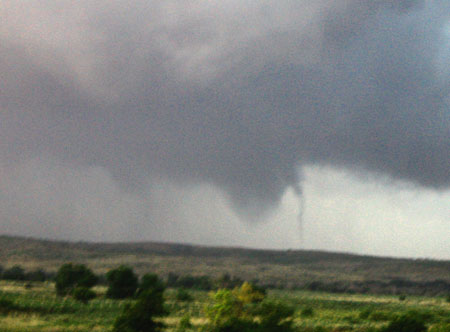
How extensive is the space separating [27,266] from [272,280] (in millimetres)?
77759

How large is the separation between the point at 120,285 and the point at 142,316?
4674cm

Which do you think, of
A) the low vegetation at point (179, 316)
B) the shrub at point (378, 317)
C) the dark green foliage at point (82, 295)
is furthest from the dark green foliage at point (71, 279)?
the shrub at point (378, 317)

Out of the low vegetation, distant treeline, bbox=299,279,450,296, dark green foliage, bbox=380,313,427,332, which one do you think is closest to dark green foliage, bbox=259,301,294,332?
the low vegetation

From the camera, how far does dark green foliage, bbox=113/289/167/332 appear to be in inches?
1633

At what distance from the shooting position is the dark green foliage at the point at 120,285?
8662 centimetres

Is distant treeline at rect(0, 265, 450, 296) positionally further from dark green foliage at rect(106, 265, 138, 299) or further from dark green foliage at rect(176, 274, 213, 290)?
dark green foliage at rect(106, 265, 138, 299)

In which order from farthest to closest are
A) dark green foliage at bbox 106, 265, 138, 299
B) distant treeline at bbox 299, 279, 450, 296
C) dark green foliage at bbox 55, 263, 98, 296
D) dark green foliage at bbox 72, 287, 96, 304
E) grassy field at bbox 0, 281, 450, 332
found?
distant treeline at bbox 299, 279, 450, 296 < dark green foliage at bbox 106, 265, 138, 299 < dark green foliage at bbox 55, 263, 98, 296 < dark green foliage at bbox 72, 287, 96, 304 < grassy field at bbox 0, 281, 450, 332

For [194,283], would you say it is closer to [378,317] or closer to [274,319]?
[378,317]

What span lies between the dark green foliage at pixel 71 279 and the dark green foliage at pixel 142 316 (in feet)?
142

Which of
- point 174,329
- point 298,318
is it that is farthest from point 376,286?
point 174,329

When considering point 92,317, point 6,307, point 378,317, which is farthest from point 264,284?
point 6,307

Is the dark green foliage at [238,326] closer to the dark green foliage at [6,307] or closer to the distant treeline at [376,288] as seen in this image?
the dark green foliage at [6,307]

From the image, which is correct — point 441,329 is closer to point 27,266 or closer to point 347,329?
point 347,329

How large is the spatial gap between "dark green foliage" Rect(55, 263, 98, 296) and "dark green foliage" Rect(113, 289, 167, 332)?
1703 inches
